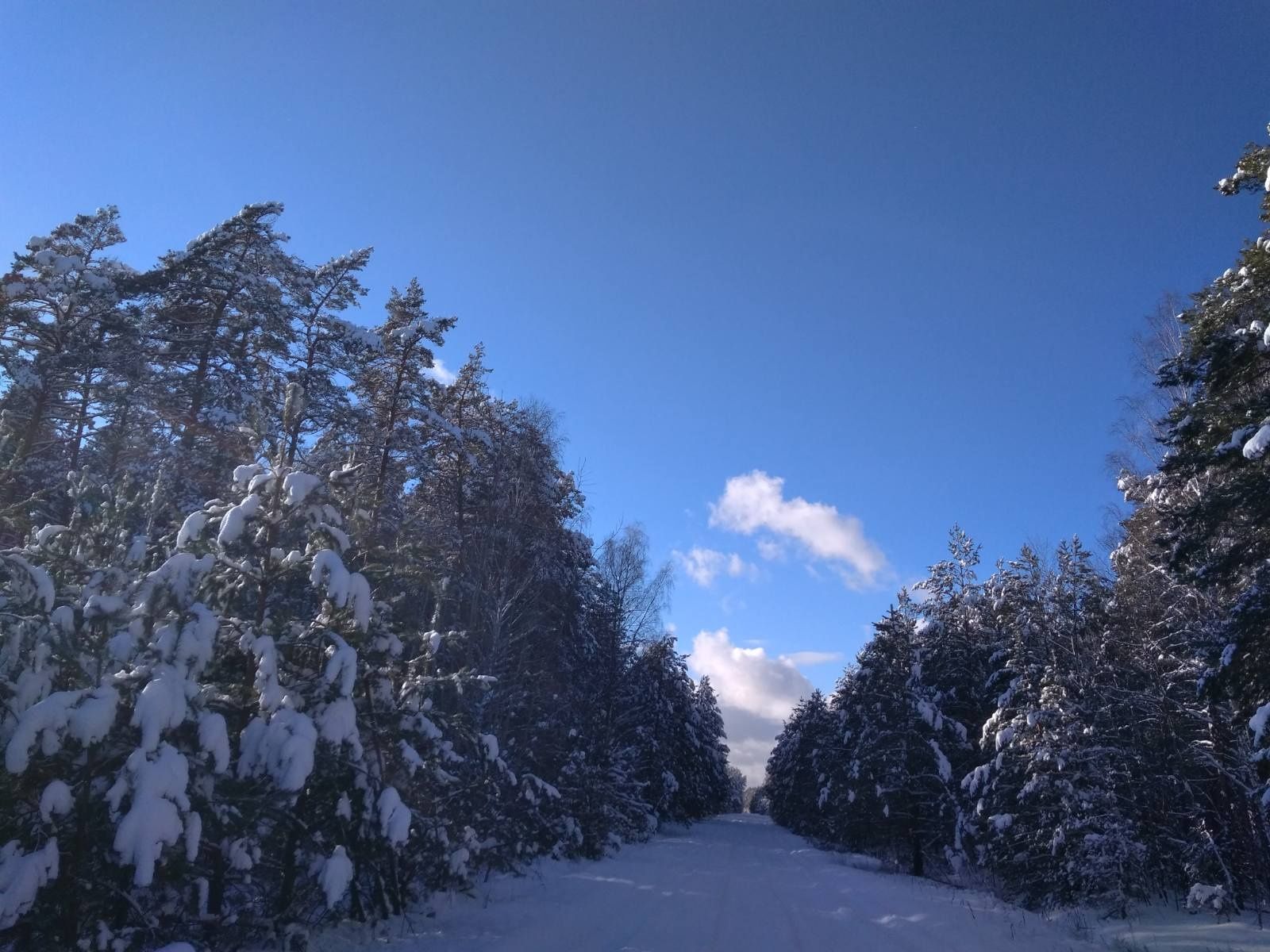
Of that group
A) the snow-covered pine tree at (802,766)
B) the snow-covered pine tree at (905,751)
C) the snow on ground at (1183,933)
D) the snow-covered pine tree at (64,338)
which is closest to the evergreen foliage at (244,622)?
the snow-covered pine tree at (64,338)

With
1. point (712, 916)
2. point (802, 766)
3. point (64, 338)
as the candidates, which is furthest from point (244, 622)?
point (802, 766)

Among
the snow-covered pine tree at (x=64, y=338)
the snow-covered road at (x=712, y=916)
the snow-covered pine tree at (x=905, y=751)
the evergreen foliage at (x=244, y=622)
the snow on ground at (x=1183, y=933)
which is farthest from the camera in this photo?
the snow-covered pine tree at (x=905, y=751)

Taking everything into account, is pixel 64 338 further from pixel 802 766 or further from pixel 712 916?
pixel 802 766

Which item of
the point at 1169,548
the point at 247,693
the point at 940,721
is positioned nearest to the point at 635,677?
the point at 940,721

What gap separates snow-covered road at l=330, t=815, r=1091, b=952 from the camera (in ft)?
35.1

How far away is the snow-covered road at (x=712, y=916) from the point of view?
10.7 metres

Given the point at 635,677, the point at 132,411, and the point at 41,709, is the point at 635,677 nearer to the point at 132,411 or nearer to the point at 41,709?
the point at 132,411

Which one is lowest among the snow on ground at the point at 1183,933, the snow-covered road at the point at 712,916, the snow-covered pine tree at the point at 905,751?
the snow-covered road at the point at 712,916

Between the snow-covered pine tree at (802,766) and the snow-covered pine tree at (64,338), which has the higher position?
the snow-covered pine tree at (64,338)

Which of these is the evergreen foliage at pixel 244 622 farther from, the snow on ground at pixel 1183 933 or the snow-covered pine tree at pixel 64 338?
the snow on ground at pixel 1183 933

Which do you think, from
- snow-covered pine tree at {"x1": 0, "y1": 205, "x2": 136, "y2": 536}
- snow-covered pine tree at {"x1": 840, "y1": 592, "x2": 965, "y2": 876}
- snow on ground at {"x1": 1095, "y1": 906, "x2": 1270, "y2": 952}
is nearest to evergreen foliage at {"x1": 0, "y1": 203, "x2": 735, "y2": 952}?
snow-covered pine tree at {"x1": 0, "y1": 205, "x2": 136, "y2": 536}

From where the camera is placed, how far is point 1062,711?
58.9 ft

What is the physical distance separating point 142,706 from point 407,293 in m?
18.3

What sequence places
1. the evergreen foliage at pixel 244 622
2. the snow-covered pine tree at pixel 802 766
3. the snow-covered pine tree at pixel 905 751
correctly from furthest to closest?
the snow-covered pine tree at pixel 802 766, the snow-covered pine tree at pixel 905 751, the evergreen foliage at pixel 244 622
